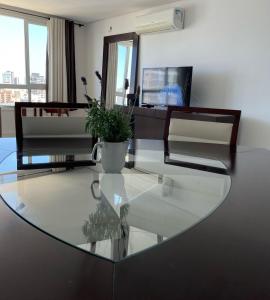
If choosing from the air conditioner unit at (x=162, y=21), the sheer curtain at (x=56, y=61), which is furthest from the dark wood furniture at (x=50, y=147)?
the sheer curtain at (x=56, y=61)

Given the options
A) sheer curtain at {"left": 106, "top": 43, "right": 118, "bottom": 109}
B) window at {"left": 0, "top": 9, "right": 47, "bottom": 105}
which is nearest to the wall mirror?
sheer curtain at {"left": 106, "top": 43, "right": 118, "bottom": 109}

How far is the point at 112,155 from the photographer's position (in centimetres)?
125

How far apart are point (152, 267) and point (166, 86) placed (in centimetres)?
378

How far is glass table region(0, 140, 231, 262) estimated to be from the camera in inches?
27.8

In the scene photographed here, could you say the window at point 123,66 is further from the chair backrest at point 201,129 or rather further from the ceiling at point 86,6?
the chair backrest at point 201,129

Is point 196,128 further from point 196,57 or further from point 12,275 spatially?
point 196,57

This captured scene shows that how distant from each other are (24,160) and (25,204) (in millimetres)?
571

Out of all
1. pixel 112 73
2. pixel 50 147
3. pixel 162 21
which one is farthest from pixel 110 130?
pixel 112 73

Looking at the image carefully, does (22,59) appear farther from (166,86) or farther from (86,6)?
(166,86)

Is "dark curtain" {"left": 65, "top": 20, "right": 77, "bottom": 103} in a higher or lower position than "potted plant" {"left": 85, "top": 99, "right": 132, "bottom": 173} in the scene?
higher

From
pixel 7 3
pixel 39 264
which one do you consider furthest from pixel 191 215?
pixel 7 3

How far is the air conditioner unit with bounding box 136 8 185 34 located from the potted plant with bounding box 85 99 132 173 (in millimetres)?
3153

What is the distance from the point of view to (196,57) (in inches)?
154

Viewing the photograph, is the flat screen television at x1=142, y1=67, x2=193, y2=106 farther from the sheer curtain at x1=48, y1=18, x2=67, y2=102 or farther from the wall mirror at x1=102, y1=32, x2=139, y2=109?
the sheer curtain at x1=48, y1=18, x2=67, y2=102
